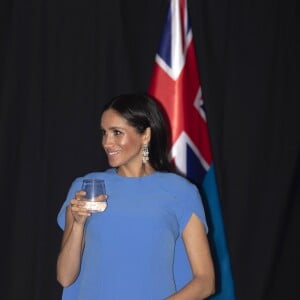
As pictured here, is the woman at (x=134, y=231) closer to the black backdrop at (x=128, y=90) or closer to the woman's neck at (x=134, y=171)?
the woman's neck at (x=134, y=171)

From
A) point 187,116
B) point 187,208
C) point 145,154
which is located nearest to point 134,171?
point 145,154

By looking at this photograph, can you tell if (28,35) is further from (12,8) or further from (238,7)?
(238,7)

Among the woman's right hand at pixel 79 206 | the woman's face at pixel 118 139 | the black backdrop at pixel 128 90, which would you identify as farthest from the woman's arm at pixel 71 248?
the black backdrop at pixel 128 90

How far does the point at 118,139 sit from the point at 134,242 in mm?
322

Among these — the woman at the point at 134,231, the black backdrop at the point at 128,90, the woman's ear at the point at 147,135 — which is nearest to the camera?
the woman at the point at 134,231

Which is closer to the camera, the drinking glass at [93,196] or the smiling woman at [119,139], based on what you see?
the drinking glass at [93,196]

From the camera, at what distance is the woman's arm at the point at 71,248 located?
4.96ft

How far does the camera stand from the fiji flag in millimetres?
2465

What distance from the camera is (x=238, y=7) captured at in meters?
2.69

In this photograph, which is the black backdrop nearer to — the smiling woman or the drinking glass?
the smiling woman

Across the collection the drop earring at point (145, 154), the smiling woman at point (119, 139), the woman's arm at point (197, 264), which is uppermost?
the smiling woman at point (119, 139)

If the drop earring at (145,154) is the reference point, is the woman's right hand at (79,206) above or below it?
below

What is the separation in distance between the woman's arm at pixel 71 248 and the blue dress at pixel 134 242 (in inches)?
1.2

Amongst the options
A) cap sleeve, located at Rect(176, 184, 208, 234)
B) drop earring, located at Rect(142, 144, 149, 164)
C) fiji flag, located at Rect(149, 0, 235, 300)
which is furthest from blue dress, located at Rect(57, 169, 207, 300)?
fiji flag, located at Rect(149, 0, 235, 300)
